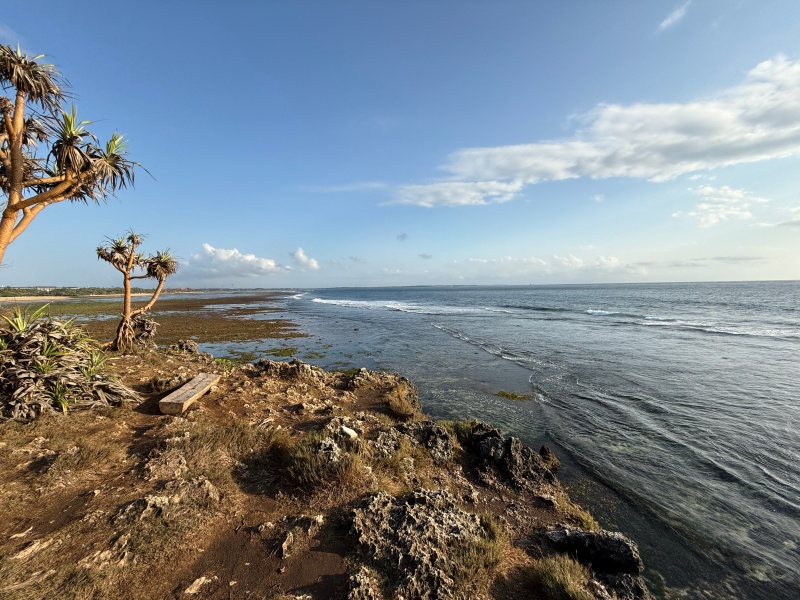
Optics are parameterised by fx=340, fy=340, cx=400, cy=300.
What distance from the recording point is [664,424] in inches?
436

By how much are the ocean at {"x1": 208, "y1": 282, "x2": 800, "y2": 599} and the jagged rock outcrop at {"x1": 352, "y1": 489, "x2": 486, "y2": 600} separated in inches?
133

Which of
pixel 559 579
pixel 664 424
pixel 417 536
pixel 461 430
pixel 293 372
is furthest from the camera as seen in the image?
pixel 293 372

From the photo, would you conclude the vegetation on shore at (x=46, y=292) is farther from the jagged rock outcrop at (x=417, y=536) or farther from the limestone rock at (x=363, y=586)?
the limestone rock at (x=363, y=586)

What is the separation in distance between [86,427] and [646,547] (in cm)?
1100

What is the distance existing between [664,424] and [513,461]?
6.93 metres

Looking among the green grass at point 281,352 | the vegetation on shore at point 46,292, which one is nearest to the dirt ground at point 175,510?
the green grass at point 281,352

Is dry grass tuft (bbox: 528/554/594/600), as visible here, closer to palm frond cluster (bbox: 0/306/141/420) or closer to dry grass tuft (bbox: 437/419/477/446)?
dry grass tuft (bbox: 437/419/477/446)

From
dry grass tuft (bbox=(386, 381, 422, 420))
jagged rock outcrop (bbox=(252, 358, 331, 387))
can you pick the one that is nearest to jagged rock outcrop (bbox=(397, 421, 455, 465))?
dry grass tuft (bbox=(386, 381, 422, 420))

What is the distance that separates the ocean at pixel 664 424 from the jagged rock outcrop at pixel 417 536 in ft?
11.1

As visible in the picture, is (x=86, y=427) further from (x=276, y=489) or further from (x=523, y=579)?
(x=523, y=579)

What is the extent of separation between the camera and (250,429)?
7410 millimetres

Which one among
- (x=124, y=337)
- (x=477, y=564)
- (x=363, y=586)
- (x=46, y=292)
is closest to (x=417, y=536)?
(x=477, y=564)

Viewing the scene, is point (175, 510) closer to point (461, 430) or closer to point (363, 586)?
point (363, 586)

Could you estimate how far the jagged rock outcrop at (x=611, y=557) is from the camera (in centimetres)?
472
